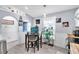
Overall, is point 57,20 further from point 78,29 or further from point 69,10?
point 78,29

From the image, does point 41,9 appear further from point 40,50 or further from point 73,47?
point 73,47

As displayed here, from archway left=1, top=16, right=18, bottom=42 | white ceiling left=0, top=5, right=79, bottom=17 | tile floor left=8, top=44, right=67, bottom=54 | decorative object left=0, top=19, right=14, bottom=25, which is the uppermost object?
white ceiling left=0, top=5, right=79, bottom=17

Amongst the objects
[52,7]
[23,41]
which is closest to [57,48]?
[23,41]

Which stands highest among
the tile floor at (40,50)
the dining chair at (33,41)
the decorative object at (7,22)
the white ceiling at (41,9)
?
the white ceiling at (41,9)

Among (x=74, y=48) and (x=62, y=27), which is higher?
(x=62, y=27)

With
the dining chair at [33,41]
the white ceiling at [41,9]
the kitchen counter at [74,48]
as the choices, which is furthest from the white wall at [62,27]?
the dining chair at [33,41]

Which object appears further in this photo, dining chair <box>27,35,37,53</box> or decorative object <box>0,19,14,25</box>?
dining chair <box>27,35,37,53</box>

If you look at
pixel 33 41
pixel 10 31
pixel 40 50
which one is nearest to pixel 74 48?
pixel 40 50

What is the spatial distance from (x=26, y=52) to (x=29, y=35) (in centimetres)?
45

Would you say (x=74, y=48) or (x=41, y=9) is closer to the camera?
(x=74, y=48)

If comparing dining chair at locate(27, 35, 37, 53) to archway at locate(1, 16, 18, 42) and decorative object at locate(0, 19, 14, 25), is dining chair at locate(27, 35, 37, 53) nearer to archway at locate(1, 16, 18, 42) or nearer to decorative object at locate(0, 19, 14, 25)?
archway at locate(1, 16, 18, 42)

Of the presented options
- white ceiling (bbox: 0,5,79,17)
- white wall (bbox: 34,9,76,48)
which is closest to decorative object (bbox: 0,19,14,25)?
white ceiling (bbox: 0,5,79,17)

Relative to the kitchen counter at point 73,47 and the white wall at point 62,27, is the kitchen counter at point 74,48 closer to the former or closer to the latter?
the kitchen counter at point 73,47
